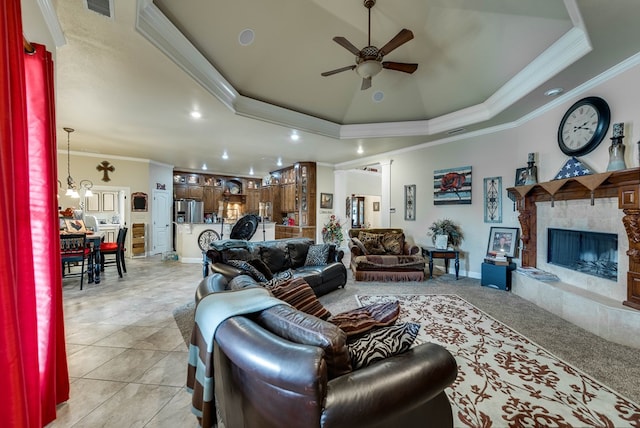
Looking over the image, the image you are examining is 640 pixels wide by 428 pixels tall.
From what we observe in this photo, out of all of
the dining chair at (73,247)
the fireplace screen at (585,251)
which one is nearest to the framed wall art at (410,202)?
the fireplace screen at (585,251)

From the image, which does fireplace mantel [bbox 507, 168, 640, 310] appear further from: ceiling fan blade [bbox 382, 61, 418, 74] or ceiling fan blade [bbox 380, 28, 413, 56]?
ceiling fan blade [bbox 380, 28, 413, 56]

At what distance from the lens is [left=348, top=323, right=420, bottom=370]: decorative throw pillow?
116 centimetres

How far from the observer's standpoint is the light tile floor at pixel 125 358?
5.60ft

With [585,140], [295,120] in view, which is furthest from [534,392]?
[295,120]

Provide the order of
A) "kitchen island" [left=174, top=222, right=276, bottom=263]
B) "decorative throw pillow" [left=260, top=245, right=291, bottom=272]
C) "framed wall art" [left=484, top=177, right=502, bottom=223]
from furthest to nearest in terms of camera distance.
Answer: "kitchen island" [left=174, top=222, right=276, bottom=263] < "framed wall art" [left=484, top=177, right=502, bottom=223] < "decorative throw pillow" [left=260, top=245, right=291, bottom=272]

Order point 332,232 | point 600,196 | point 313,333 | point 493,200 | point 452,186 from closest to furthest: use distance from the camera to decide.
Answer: point 313,333, point 600,196, point 493,200, point 452,186, point 332,232

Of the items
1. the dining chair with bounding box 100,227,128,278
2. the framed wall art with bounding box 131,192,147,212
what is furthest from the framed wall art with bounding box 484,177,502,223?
the framed wall art with bounding box 131,192,147,212

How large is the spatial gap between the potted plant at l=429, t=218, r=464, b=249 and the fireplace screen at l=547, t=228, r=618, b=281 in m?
1.54

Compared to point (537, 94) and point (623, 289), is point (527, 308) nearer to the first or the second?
point (623, 289)

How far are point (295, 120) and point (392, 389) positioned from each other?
184 inches

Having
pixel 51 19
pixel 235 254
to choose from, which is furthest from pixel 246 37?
pixel 235 254

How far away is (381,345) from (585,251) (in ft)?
12.7

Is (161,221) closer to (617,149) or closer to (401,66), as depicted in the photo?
(401,66)

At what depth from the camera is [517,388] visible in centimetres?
193
